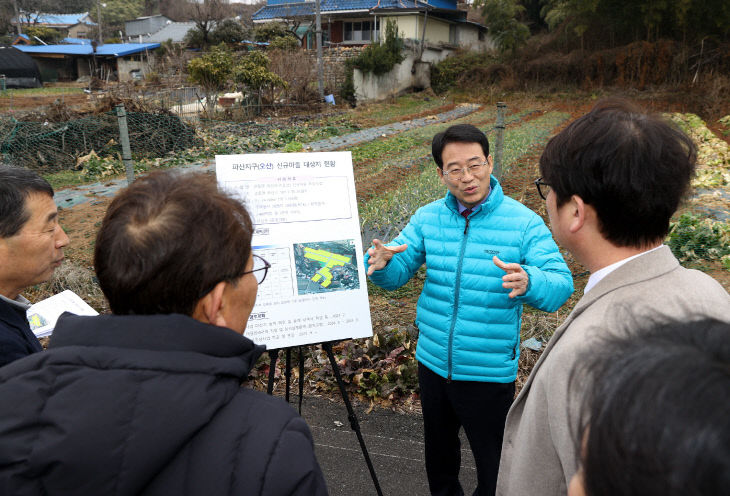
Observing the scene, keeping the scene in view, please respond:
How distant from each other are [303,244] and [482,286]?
2.96 ft

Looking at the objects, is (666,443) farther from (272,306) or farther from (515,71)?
(515,71)

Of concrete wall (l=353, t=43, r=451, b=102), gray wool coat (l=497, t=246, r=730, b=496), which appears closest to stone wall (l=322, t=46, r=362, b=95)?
concrete wall (l=353, t=43, r=451, b=102)

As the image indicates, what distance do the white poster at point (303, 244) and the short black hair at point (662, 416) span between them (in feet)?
6.27

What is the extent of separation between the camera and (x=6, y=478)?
0.96 meters

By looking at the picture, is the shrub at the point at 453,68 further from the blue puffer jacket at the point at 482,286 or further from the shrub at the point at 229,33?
the blue puffer jacket at the point at 482,286

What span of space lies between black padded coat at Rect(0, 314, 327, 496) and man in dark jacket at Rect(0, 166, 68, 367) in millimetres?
1096

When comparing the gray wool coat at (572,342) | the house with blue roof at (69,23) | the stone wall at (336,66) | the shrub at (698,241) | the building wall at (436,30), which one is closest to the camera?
the gray wool coat at (572,342)

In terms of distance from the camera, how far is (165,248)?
43.8 inches

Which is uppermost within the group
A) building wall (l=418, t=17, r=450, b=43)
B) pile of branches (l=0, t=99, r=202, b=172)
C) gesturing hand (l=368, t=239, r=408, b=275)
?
building wall (l=418, t=17, r=450, b=43)

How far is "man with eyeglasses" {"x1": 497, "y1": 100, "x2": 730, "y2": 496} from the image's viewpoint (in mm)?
1266

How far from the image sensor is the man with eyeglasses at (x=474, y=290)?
246cm

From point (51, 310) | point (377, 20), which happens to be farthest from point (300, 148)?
point (377, 20)

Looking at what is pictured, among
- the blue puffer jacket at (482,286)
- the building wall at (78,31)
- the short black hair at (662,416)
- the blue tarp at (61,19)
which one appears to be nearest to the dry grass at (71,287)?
the blue puffer jacket at (482,286)

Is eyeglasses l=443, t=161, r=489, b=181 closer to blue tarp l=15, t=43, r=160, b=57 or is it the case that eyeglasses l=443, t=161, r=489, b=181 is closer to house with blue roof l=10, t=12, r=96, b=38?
blue tarp l=15, t=43, r=160, b=57
